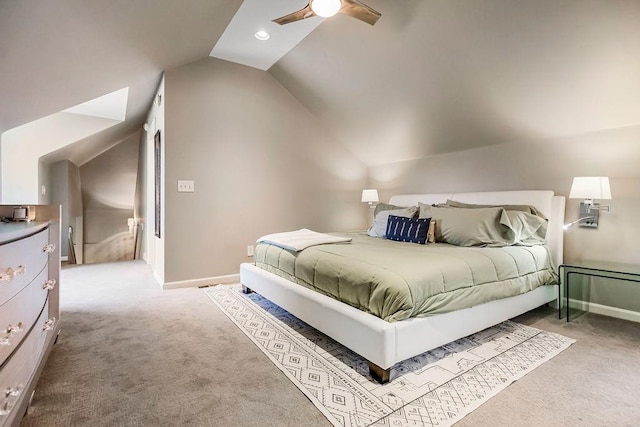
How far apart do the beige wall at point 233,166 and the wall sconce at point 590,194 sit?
2920 mm

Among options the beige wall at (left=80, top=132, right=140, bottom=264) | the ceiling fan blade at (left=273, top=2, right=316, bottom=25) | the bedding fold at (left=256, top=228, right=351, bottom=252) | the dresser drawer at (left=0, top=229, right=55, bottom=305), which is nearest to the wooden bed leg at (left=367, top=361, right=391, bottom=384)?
the bedding fold at (left=256, top=228, right=351, bottom=252)

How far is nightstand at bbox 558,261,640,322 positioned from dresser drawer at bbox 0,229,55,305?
11.3 ft

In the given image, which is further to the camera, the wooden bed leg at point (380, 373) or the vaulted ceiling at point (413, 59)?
the vaulted ceiling at point (413, 59)

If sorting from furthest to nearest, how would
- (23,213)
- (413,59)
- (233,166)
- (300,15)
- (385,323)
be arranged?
(233,166), (413,59), (300,15), (23,213), (385,323)

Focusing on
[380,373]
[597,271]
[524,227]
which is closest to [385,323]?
[380,373]

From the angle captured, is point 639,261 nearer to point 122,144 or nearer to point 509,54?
point 509,54

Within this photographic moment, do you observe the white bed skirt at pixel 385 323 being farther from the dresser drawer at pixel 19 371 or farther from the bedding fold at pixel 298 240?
the dresser drawer at pixel 19 371

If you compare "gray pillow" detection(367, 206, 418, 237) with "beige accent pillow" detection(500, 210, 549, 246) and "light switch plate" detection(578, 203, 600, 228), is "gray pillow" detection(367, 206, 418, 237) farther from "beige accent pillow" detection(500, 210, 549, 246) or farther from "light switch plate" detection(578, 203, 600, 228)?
"light switch plate" detection(578, 203, 600, 228)

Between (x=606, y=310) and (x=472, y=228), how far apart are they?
1.35m

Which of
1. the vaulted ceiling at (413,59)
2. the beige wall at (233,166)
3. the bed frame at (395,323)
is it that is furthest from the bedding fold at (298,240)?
the vaulted ceiling at (413,59)

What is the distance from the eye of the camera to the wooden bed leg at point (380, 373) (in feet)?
5.58

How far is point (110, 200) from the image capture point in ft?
21.9

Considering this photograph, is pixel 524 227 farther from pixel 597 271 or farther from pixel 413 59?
pixel 413 59

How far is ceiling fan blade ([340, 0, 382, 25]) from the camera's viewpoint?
210cm
